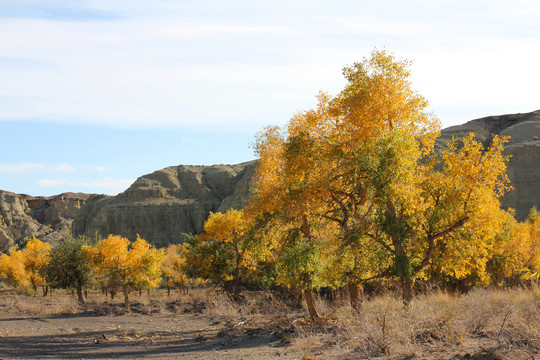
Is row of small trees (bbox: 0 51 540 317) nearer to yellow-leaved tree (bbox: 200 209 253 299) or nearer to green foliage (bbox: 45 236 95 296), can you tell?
yellow-leaved tree (bbox: 200 209 253 299)

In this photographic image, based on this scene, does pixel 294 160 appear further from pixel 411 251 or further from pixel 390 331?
pixel 390 331

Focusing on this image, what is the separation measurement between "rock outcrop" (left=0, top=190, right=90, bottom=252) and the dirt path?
125695mm

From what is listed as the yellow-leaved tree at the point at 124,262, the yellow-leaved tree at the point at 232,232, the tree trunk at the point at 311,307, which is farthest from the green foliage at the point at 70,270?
the tree trunk at the point at 311,307

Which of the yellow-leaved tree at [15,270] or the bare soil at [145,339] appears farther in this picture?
the yellow-leaved tree at [15,270]

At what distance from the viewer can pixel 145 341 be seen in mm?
19656

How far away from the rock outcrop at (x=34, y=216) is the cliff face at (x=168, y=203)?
1658cm

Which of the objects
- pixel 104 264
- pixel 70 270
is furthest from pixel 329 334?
pixel 70 270

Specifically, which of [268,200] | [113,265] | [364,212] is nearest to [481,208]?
[364,212]

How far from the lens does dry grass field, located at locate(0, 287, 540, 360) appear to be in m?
11.5

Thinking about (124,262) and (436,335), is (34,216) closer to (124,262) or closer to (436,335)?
(124,262)

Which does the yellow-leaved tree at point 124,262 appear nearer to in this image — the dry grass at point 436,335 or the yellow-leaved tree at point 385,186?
the yellow-leaved tree at point 385,186

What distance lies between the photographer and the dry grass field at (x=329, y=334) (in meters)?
11.5

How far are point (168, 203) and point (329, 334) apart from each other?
391 ft

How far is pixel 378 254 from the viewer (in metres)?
16.0
